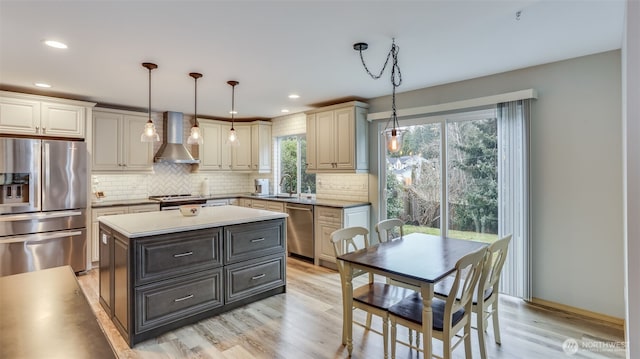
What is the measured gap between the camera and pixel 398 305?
7.19ft

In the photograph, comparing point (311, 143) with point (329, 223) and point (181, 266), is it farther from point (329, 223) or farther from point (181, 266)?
point (181, 266)

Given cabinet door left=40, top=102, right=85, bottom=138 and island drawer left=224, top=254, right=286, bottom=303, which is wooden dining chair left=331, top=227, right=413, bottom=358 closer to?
island drawer left=224, top=254, right=286, bottom=303

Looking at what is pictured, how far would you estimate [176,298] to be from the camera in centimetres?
276

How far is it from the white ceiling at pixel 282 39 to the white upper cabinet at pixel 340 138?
2.25 ft

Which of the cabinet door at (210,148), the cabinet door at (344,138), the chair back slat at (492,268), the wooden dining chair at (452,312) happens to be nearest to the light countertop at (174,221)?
the cabinet door at (344,138)

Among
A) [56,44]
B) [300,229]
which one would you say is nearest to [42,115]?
[56,44]

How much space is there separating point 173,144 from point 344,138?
3028 millimetres

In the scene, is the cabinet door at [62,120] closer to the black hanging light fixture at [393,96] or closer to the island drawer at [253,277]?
the island drawer at [253,277]

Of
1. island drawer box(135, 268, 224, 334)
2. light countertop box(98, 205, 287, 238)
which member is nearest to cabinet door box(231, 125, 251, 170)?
light countertop box(98, 205, 287, 238)

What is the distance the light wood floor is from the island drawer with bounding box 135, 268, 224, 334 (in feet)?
0.46

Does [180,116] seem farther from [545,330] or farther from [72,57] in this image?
[545,330]

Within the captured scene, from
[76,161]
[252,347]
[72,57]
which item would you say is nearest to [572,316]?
[252,347]

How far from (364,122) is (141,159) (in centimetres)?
364

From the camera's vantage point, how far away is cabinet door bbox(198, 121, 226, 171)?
592 cm
